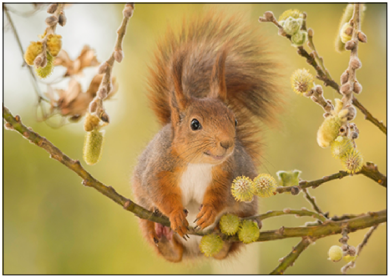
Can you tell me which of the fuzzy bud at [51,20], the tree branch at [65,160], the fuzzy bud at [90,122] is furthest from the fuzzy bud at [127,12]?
the tree branch at [65,160]

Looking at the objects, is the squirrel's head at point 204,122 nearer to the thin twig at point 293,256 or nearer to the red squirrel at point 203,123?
the red squirrel at point 203,123

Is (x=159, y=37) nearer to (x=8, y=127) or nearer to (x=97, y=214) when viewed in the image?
(x=8, y=127)

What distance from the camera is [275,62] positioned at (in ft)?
→ 5.04

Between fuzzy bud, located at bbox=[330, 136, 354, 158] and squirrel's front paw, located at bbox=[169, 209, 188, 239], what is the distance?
1.98 ft

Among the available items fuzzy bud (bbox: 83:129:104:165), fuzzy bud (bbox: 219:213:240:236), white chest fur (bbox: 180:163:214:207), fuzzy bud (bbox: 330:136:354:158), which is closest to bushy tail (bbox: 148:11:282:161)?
white chest fur (bbox: 180:163:214:207)

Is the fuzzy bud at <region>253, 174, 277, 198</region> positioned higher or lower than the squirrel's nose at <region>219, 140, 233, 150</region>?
lower

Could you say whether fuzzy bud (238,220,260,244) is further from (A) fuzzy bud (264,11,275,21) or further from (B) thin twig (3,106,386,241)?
(A) fuzzy bud (264,11,275,21)

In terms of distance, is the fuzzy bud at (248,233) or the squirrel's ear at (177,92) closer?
the fuzzy bud at (248,233)

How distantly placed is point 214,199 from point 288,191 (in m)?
0.40

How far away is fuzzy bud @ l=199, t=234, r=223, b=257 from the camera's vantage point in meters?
1.17

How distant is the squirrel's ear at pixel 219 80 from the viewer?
4.20ft

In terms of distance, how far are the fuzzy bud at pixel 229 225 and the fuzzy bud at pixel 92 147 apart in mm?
413

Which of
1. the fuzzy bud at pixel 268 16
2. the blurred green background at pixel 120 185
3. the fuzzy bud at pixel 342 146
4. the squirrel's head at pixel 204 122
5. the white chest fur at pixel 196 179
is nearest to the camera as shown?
the fuzzy bud at pixel 342 146

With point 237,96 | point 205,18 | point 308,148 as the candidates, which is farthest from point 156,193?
point 308,148
